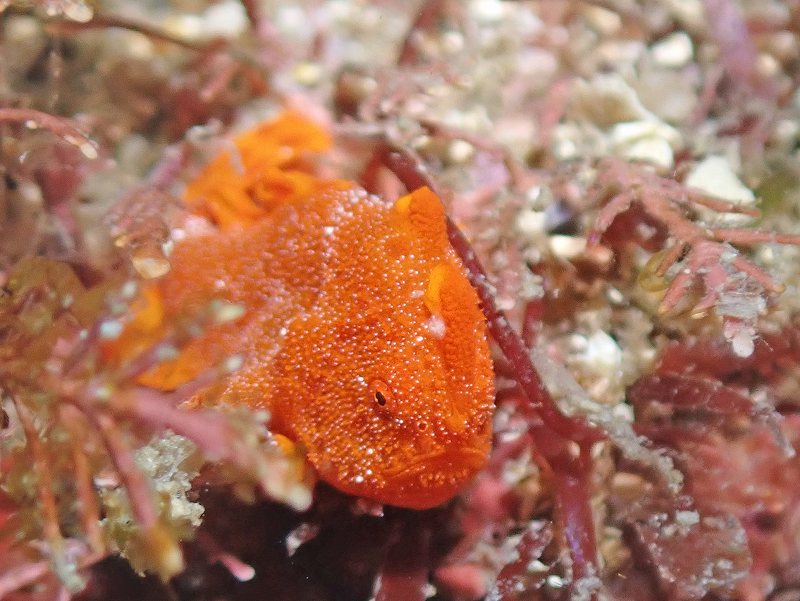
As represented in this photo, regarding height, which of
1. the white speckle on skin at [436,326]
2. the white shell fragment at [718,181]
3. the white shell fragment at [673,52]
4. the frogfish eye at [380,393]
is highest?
the white shell fragment at [673,52]

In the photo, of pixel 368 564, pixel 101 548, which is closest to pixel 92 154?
pixel 101 548

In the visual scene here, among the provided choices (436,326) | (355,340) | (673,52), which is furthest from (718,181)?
(355,340)

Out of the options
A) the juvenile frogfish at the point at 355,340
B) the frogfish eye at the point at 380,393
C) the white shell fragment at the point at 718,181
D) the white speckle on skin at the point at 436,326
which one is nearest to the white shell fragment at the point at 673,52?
the white shell fragment at the point at 718,181

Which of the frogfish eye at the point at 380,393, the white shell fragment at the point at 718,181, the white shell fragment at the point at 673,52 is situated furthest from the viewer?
the white shell fragment at the point at 673,52

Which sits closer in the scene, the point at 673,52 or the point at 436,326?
the point at 436,326

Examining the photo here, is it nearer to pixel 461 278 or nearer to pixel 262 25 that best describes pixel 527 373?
pixel 461 278

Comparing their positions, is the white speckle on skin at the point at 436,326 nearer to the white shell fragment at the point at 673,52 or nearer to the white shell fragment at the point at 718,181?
the white shell fragment at the point at 718,181

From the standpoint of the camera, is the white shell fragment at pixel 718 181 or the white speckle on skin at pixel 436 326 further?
the white shell fragment at pixel 718 181

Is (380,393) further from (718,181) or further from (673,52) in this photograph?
(673,52)
